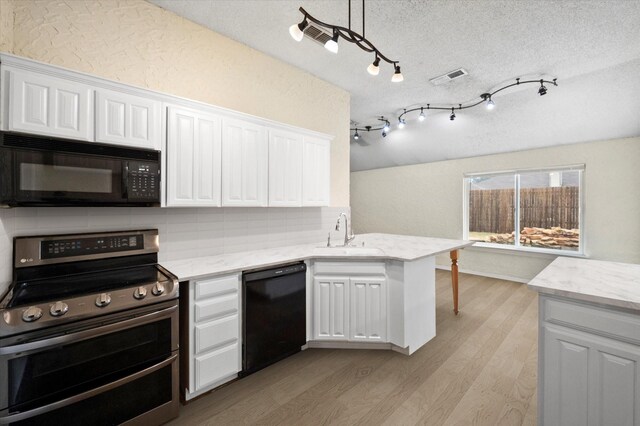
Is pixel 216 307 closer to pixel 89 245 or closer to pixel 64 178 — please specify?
pixel 89 245

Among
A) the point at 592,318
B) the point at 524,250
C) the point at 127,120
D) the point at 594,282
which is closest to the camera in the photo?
the point at 592,318

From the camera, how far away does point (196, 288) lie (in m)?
1.97

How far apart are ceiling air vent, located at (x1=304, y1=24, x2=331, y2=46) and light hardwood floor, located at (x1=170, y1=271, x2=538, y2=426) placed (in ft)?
9.29

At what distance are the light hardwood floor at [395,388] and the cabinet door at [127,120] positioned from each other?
1.90 m

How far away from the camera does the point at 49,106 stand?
1697mm

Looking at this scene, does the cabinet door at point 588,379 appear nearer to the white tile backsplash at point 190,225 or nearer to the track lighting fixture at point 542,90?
the white tile backsplash at point 190,225

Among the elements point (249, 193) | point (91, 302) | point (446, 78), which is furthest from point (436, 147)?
point (91, 302)

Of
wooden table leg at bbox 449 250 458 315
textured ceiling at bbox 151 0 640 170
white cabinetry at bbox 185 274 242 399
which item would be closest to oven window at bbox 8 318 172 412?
white cabinetry at bbox 185 274 242 399

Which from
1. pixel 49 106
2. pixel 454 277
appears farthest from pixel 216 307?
pixel 454 277

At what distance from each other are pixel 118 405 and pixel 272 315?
1.11 m

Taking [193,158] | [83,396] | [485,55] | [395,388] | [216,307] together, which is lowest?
[395,388]

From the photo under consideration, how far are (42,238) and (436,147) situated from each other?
5.84 m

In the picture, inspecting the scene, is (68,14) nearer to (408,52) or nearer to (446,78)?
(408,52)

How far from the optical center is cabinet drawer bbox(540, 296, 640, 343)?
1.31 meters
